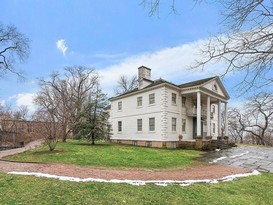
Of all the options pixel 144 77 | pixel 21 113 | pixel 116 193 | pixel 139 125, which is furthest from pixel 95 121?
pixel 21 113

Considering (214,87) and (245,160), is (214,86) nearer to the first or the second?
(214,87)

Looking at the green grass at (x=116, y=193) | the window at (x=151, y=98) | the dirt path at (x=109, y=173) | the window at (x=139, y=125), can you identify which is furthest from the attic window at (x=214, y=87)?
the green grass at (x=116, y=193)

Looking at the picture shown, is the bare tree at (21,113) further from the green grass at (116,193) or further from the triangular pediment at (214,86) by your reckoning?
the green grass at (116,193)

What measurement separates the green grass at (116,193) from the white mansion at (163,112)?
15359 millimetres

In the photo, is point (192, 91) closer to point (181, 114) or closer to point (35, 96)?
point (181, 114)

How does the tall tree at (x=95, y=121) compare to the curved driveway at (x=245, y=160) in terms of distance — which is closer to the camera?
the curved driveway at (x=245, y=160)

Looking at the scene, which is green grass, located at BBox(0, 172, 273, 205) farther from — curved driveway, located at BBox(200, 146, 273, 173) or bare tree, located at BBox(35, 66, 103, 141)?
bare tree, located at BBox(35, 66, 103, 141)

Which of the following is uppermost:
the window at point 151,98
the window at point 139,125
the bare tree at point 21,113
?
the window at point 151,98

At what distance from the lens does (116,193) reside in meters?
6.16

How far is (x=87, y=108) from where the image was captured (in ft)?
77.8

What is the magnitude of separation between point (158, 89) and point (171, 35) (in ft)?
55.6

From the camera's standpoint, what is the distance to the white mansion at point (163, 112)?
76.6ft

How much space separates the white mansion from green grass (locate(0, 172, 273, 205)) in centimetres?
1536

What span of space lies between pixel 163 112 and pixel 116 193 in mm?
17291
